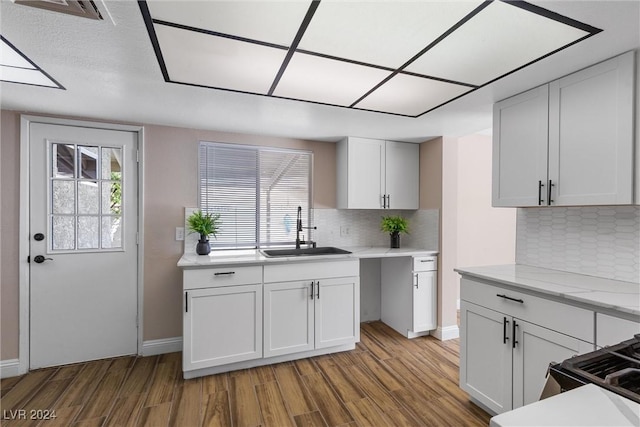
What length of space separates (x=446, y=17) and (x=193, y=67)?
1316mm

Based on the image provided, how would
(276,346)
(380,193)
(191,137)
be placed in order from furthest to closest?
(380,193)
(191,137)
(276,346)

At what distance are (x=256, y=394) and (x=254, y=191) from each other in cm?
188

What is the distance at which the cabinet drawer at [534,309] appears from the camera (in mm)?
1461

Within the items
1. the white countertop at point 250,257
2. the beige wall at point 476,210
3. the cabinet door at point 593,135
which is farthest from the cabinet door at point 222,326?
the beige wall at point 476,210

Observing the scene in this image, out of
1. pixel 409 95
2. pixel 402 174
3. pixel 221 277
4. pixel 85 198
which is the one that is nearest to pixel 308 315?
pixel 221 277

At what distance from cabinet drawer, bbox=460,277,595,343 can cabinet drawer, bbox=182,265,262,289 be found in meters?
1.63

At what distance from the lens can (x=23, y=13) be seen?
4.12ft

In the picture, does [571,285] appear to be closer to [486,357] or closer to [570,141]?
[486,357]

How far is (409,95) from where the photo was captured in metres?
2.10

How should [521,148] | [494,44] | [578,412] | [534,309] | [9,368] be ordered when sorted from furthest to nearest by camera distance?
[9,368], [521,148], [534,309], [494,44], [578,412]

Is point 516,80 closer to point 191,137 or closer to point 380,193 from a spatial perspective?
point 380,193

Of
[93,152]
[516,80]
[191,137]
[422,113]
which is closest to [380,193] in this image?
[422,113]

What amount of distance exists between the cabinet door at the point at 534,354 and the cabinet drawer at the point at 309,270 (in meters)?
1.43

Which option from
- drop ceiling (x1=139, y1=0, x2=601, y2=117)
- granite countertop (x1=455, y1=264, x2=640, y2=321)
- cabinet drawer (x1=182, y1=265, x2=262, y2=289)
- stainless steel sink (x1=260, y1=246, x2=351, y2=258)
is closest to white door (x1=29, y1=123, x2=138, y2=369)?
cabinet drawer (x1=182, y1=265, x2=262, y2=289)
